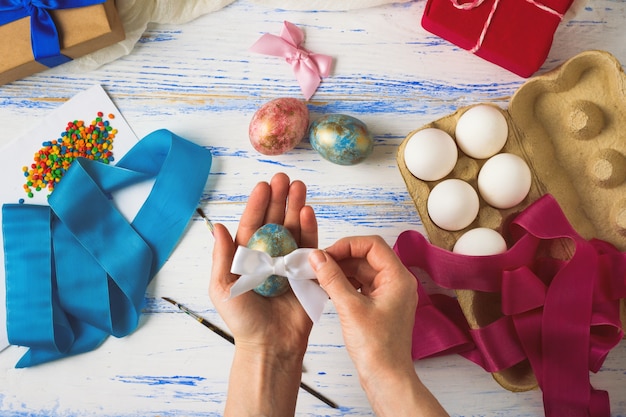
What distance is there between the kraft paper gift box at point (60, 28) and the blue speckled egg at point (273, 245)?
0.52 m

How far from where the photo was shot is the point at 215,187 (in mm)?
1092

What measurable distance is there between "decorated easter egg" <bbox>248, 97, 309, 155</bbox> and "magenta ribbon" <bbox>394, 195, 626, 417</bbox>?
278 mm

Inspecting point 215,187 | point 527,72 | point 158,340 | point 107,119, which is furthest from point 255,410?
point 527,72

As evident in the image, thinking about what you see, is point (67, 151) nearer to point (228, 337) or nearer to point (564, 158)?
point (228, 337)

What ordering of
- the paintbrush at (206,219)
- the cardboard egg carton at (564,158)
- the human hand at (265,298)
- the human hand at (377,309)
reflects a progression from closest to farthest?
the human hand at (377,309)
the human hand at (265,298)
the cardboard egg carton at (564,158)
the paintbrush at (206,219)

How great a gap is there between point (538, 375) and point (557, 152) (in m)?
0.42

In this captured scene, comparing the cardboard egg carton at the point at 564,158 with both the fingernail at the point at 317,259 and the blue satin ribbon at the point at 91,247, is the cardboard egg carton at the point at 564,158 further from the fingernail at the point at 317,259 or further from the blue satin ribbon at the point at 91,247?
the blue satin ribbon at the point at 91,247

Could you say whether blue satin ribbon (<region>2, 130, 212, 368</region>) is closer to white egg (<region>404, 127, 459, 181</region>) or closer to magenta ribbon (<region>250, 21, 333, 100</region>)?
magenta ribbon (<region>250, 21, 333, 100</region>)

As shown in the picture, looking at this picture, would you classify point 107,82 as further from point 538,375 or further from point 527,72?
point 538,375

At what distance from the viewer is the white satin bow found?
772mm

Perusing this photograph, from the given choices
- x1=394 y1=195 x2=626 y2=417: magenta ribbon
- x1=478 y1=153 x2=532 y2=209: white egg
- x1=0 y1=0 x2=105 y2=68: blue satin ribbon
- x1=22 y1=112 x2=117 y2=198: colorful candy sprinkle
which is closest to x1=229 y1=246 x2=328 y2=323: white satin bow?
x1=394 y1=195 x2=626 y2=417: magenta ribbon

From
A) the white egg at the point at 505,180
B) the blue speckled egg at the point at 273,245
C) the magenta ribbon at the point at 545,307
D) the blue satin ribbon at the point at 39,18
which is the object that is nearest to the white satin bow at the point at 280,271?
the blue speckled egg at the point at 273,245

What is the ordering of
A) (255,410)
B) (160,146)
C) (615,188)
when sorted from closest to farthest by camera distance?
(255,410) < (615,188) < (160,146)

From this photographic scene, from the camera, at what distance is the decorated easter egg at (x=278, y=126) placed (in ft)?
3.28
